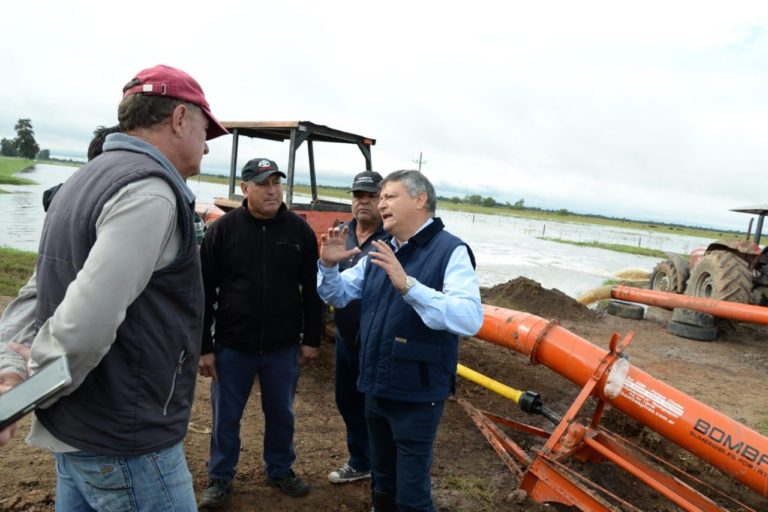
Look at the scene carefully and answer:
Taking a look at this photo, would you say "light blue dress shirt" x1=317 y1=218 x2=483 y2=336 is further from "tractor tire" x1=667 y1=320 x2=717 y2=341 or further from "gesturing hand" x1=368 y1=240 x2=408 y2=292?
"tractor tire" x1=667 y1=320 x2=717 y2=341

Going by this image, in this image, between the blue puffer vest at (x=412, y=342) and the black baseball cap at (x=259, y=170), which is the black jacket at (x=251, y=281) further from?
the blue puffer vest at (x=412, y=342)

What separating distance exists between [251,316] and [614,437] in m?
2.54

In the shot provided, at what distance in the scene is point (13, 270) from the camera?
7293 mm

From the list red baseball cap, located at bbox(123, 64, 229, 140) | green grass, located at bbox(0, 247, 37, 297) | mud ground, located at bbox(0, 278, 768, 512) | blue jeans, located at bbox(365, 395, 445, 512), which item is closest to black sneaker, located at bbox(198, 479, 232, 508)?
mud ground, located at bbox(0, 278, 768, 512)

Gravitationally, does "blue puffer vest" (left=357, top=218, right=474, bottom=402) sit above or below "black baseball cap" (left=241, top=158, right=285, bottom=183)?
below

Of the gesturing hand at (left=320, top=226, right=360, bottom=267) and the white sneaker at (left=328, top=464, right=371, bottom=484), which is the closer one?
the gesturing hand at (left=320, top=226, right=360, bottom=267)

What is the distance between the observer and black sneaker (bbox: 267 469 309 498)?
116 inches

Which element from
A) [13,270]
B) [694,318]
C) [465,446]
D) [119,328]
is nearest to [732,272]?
[694,318]

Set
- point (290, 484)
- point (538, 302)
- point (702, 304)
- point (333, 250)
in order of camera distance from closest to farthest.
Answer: point (333, 250) < point (290, 484) < point (702, 304) < point (538, 302)

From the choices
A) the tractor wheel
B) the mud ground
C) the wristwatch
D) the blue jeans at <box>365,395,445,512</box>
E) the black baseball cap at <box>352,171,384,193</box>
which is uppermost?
the black baseball cap at <box>352,171,384,193</box>

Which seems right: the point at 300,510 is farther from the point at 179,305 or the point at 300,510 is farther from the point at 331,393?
the point at 179,305

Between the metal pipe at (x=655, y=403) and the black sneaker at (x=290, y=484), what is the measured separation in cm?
168

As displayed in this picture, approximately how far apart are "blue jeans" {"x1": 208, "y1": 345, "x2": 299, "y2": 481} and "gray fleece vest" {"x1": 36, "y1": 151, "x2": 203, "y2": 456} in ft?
4.81

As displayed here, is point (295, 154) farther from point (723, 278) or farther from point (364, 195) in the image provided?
point (723, 278)
